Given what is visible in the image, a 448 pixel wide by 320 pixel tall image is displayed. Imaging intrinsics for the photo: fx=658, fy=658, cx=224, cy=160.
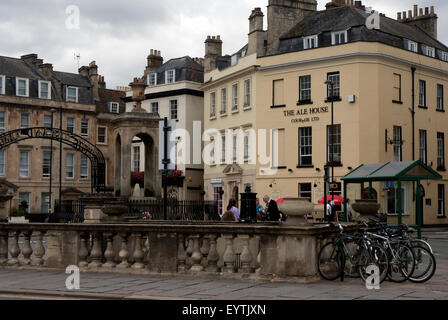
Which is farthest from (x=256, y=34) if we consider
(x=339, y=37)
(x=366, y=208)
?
(x=366, y=208)

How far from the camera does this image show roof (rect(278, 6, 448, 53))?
137 feet

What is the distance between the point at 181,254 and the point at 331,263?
278 centimetres

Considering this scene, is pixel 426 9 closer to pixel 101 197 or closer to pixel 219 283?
pixel 101 197

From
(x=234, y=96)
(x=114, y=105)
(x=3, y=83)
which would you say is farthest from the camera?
(x=114, y=105)

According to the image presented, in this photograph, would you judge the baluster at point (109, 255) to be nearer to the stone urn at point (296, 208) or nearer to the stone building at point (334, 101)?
the stone urn at point (296, 208)

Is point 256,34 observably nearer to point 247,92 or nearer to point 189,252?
point 247,92

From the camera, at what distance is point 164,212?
66.7 feet

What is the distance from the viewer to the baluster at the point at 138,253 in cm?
1257

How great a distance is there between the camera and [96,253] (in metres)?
13.0

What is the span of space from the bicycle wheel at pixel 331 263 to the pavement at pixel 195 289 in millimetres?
236

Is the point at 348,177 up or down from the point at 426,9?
down

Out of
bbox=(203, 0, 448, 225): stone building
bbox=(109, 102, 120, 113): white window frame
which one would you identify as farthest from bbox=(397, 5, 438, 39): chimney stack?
bbox=(109, 102, 120, 113): white window frame

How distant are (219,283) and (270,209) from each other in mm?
11608
